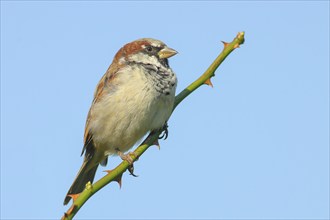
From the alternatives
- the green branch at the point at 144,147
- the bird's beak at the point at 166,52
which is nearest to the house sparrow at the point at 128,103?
the bird's beak at the point at 166,52

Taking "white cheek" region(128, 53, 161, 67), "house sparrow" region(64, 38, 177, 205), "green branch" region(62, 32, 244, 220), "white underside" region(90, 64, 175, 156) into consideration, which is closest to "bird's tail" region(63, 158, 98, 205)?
"house sparrow" region(64, 38, 177, 205)

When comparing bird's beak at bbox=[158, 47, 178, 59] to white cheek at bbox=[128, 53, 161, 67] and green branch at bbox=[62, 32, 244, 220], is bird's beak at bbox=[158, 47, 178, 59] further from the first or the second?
green branch at bbox=[62, 32, 244, 220]

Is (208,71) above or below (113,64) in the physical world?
above

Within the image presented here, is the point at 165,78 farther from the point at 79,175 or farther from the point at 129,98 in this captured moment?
the point at 79,175

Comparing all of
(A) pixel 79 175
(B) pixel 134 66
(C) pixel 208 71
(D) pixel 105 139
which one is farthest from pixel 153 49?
(C) pixel 208 71

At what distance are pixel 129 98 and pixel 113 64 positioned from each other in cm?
54

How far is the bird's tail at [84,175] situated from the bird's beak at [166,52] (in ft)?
3.71

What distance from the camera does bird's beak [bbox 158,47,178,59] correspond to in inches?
169

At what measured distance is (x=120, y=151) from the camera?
4.60 metres

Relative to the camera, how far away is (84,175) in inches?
184

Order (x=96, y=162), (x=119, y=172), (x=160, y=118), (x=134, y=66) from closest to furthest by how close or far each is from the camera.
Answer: (x=119, y=172)
(x=160, y=118)
(x=134, y=66)
(x=96, y=162)

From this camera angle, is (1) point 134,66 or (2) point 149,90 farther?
(1) point 134,66

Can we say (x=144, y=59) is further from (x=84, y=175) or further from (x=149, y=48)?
(x=84, y=175)

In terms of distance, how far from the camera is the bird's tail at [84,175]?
14.8 ft
